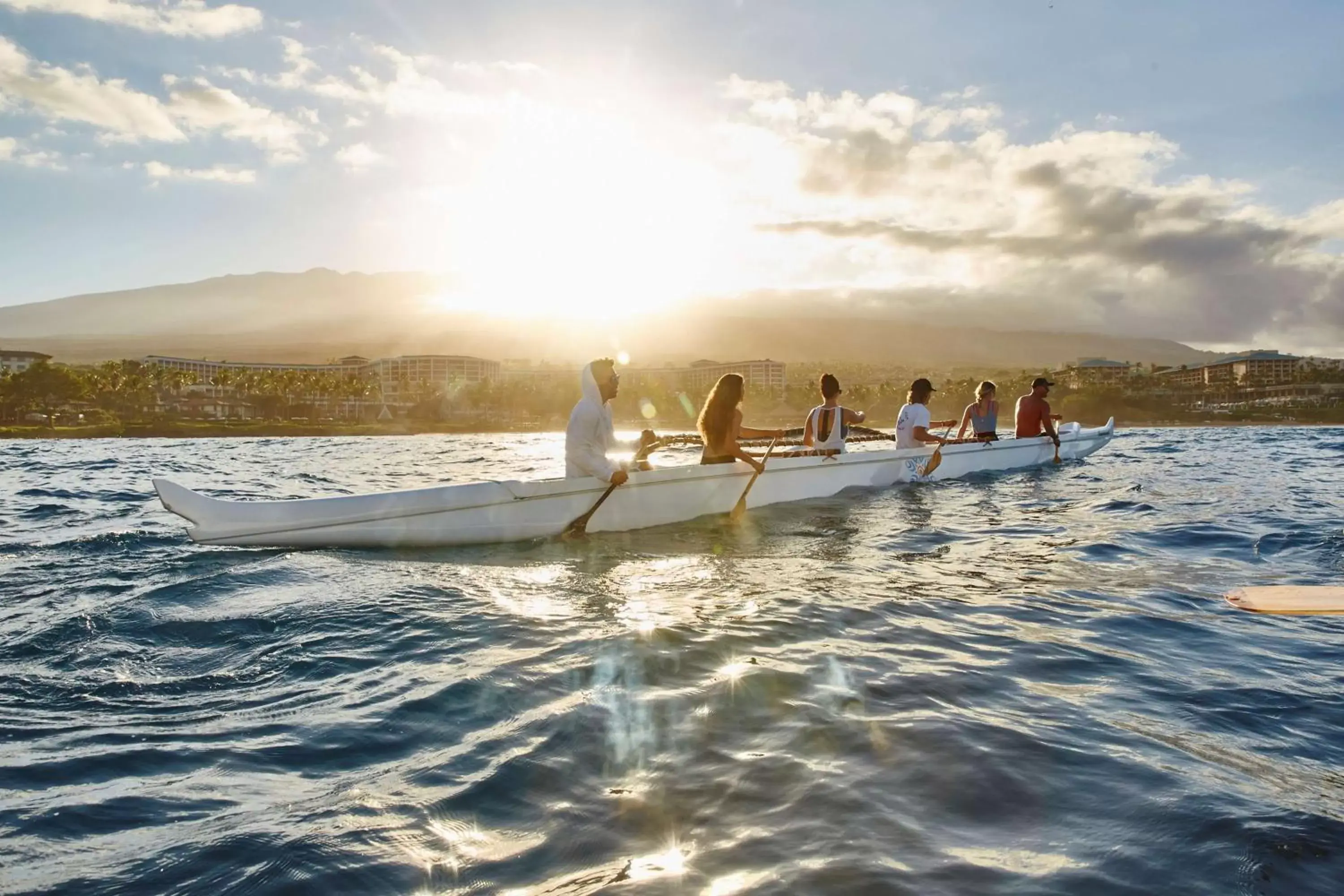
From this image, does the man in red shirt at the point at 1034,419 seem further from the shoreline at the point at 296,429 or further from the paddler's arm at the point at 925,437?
the shoreline at the point at 296,429

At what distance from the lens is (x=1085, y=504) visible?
13.5 m

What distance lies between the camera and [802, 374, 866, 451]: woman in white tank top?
14172 mm

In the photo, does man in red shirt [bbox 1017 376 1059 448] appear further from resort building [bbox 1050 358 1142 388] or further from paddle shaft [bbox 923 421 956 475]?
resort building [bbox 1050 358 1142 388]

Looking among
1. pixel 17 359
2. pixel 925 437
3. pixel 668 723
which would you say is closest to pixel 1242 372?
pixel 925 437

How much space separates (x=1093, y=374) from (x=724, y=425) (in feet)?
583

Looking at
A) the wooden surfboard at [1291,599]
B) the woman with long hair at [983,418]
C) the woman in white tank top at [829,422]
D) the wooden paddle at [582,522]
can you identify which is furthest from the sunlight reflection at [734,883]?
the woman with long hair at [983,418]

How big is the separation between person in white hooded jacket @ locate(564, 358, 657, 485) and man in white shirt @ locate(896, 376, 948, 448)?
7.10m

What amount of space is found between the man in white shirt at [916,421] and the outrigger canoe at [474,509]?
13.0ft

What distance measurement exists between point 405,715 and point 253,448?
4945 centimetres

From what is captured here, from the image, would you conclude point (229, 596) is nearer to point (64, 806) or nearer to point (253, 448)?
point (64, 806)

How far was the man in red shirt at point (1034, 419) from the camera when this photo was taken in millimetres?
19312

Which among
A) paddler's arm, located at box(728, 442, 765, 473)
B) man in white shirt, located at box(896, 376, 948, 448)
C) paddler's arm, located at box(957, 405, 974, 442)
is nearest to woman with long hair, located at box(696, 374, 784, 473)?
paddler's arm, located at box(728, 442, 765, 473)

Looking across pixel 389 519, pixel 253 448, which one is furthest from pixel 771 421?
pixel 389 519

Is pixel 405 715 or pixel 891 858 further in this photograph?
pixel 405 715
